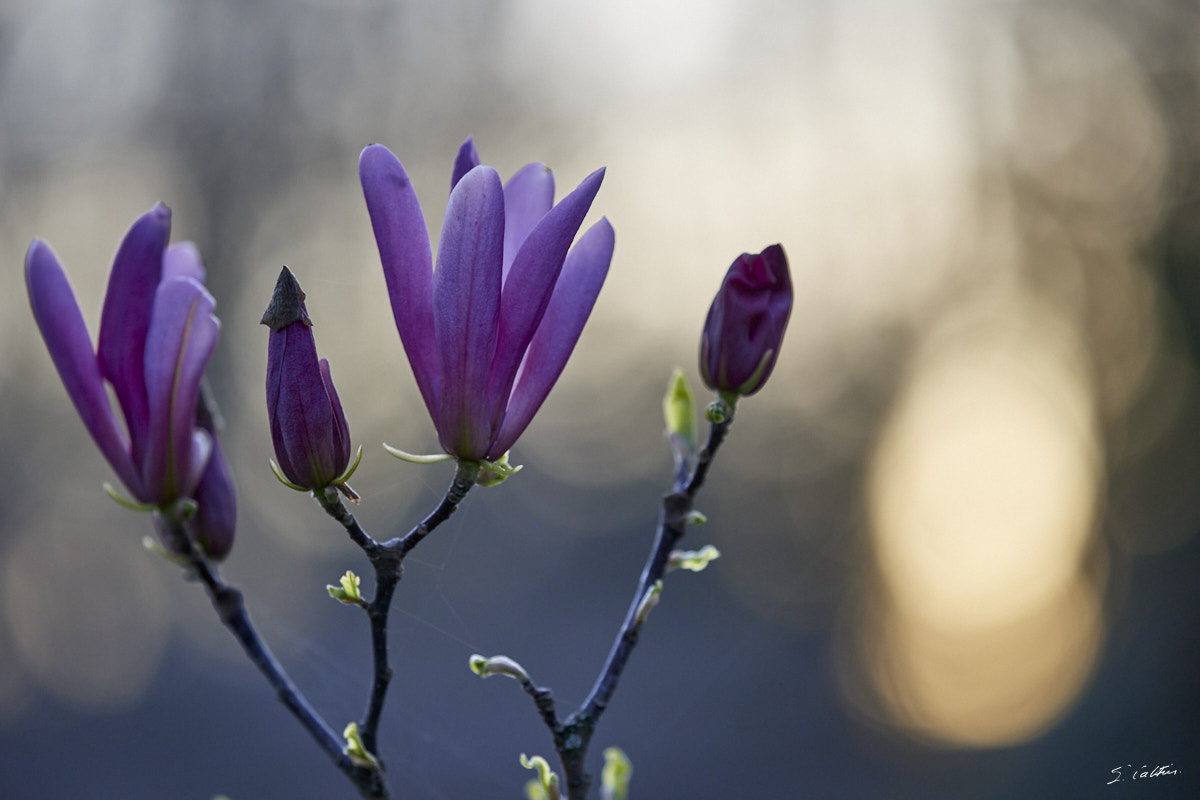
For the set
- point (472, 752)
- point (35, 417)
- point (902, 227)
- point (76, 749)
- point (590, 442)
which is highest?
point (35, 417)

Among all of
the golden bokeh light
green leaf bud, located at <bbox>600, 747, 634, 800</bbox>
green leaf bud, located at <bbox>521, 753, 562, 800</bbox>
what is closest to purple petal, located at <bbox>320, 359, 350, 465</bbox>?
green leaf bud, located at <bbox>521, 753, 562, 800</bbox>

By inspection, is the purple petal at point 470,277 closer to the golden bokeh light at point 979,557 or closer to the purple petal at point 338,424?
the purple petal at point 338,424

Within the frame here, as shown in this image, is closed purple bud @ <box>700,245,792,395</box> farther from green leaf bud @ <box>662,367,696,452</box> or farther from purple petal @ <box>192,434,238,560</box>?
purple petal @ <box>192,434,238,560</box>

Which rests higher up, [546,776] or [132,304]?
[132,304]

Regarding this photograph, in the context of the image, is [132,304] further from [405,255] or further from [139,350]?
[405,255]

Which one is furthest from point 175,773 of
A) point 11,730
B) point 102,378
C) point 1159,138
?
point 1159,138

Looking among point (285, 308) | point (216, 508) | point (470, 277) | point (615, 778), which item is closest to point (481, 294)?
point (470, 277)

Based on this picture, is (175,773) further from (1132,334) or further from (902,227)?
(1132,334)
